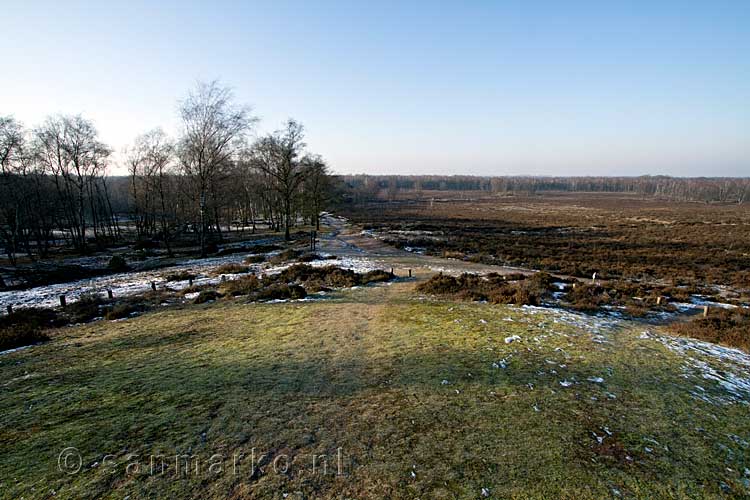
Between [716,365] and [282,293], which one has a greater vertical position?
[282,293]

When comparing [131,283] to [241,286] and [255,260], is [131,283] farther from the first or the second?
[241,286]

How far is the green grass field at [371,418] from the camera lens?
4.67m

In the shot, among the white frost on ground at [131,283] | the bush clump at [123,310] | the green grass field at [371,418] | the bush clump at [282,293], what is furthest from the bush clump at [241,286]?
the green grass field at [371,418]

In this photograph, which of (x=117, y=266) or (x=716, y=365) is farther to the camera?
(x=117, y=266)

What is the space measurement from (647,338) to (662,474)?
6659 millimetres

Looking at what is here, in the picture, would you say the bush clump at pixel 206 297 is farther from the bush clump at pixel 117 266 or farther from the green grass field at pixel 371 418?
the bush clump at pixel 117 266

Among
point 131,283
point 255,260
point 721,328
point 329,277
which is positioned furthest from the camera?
point 255,260

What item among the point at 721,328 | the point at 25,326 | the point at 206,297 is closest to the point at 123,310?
the point at 25,326

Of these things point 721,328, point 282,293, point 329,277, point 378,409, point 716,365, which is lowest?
point 721,328

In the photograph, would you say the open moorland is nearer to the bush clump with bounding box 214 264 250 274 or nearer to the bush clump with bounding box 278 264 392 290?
the bush clump with bounding box 278 264 392 290

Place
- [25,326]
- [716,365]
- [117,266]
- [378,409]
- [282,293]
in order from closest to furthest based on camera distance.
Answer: [378,409]
[716,365]
[25,326]
[282,293]
[117,266]

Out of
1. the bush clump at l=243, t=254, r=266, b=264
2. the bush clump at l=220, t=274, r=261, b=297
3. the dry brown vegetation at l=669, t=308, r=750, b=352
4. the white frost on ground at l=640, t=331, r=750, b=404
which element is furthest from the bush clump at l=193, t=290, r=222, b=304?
the dry brown vegetation at l=669, t=308, r=750, b=352

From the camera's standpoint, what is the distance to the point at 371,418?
6121 mm

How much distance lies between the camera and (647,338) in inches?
404
